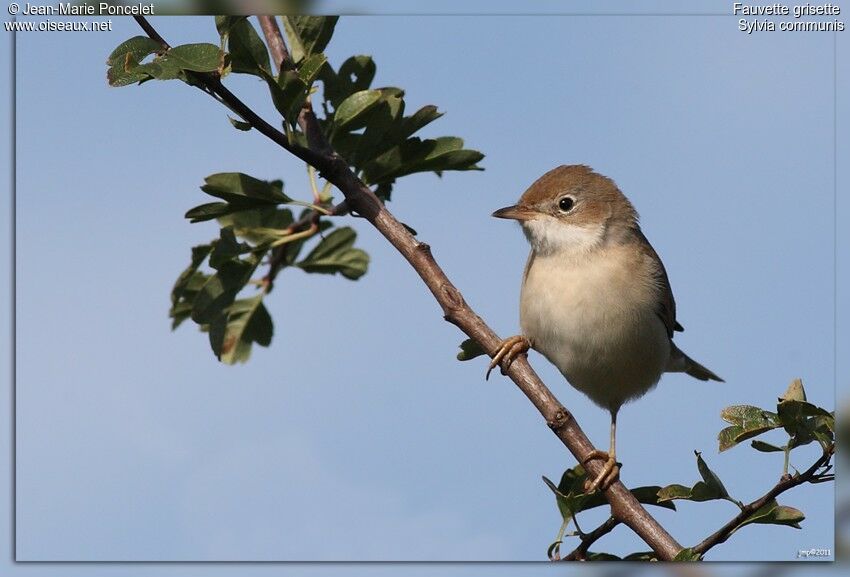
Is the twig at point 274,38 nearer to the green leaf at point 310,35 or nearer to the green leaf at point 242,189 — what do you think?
the green leaf at point 310,35

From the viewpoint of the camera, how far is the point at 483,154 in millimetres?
3723

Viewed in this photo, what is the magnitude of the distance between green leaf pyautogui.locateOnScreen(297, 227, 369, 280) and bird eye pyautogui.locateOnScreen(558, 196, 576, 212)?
1468mm

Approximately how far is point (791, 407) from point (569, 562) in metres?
0.92

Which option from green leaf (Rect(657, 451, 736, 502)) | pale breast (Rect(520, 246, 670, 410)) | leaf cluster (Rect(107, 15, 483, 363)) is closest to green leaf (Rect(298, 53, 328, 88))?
leaf cluster (Rect(107, 15, 483, 363))

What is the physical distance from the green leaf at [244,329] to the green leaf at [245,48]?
49.9 inches

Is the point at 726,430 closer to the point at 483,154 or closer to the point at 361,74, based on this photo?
the point at 483,154

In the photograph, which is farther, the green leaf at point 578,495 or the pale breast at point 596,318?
the pale breast at point 596,318

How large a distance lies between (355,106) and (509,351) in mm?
1259

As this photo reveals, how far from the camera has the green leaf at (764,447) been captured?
2988 millimetres

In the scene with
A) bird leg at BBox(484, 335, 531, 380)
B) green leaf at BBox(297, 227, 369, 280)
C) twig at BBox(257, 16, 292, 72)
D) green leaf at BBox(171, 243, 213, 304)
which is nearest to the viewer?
bird leg at BBox(484, 335, 531, 380)

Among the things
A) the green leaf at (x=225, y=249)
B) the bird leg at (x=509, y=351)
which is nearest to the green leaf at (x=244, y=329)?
the green leaf at (x=225, y=249)

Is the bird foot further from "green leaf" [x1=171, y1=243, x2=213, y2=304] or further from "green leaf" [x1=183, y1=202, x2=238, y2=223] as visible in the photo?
"green leaf" [x1=171, y1=243, x2=213, y2=304]

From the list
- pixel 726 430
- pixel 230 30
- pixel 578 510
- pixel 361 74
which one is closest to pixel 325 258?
pixel 361 74

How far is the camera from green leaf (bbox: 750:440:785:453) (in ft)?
9.80
